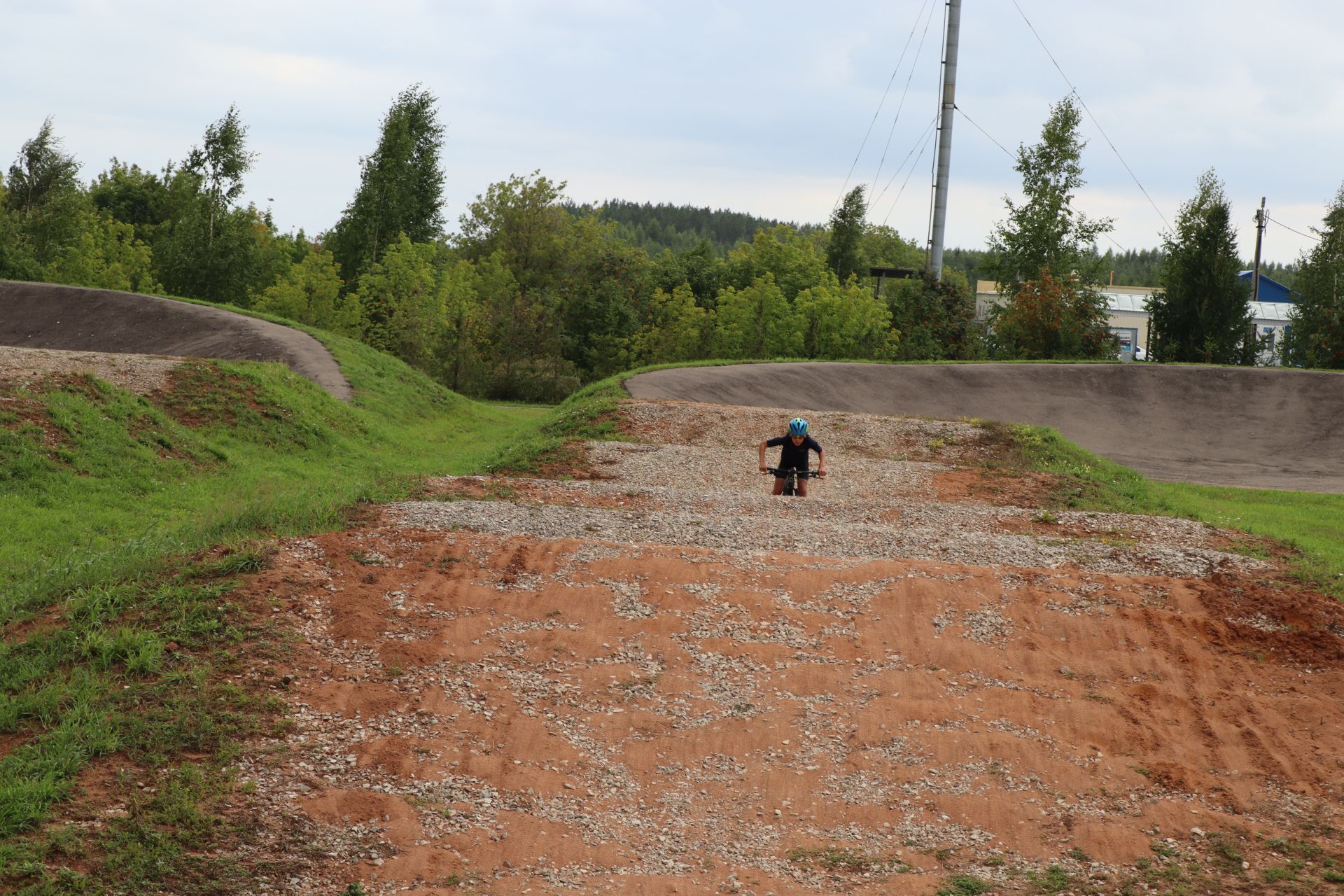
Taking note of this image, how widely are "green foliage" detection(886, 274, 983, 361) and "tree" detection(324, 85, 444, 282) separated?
84.4 feet

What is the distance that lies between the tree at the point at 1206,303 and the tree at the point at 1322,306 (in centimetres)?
199

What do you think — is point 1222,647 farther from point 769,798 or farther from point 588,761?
point 588,761

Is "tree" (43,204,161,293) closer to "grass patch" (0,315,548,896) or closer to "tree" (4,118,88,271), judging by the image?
"tree" (4,118,88,271)

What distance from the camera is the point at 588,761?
7672 mm

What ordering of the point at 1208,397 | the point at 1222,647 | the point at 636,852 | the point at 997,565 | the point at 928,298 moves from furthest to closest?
the point at 928,298
the point at 1208,397
the point at 997,565
the point at 1222,647
the point at 636,852

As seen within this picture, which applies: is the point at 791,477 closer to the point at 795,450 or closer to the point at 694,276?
the point at 795,450

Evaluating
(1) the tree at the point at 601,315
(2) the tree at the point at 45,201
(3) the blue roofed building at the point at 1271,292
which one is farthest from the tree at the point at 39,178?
(3) the blue roofed building at the point at 1271,292

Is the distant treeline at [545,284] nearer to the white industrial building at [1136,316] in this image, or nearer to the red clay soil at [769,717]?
the white industrial building at [1136,316]

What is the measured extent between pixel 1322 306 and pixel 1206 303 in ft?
22.3

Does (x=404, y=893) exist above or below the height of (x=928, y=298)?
below

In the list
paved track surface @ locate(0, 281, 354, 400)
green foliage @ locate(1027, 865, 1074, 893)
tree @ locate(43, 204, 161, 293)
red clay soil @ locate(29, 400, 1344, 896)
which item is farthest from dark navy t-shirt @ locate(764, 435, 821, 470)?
tree @ locate(43, 204, 161, 293)

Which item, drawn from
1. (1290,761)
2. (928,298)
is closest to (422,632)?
(1290,761)

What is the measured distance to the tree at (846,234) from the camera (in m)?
63.5

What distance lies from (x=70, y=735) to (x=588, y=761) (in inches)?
133
